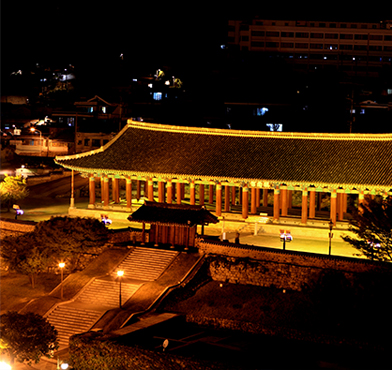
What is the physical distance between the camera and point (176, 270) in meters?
36.8

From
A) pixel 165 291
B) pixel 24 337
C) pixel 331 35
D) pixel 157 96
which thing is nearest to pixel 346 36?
pixel 331 35

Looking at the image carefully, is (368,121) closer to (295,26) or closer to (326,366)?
(295,26)

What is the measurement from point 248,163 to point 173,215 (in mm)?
8574

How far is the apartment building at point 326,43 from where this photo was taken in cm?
10531

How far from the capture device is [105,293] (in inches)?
1372

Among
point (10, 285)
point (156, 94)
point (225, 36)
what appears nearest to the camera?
point (10, 285)

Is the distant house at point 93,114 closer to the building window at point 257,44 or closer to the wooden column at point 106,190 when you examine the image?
the building window at point 257,44

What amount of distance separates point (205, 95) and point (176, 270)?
6694 centimetres

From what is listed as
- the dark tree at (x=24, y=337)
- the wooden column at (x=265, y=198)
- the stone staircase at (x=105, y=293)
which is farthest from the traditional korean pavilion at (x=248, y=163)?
the dark tree at (x=24, y=337)

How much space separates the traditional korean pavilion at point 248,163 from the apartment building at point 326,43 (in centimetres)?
6024

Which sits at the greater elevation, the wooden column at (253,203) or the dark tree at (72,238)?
the wooden column at (253,203)

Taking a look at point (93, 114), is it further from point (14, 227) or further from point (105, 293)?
point (105, 293)

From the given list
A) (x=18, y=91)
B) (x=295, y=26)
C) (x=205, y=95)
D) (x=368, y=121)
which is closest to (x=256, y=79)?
(x=205, y=95)

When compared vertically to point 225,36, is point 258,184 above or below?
below
